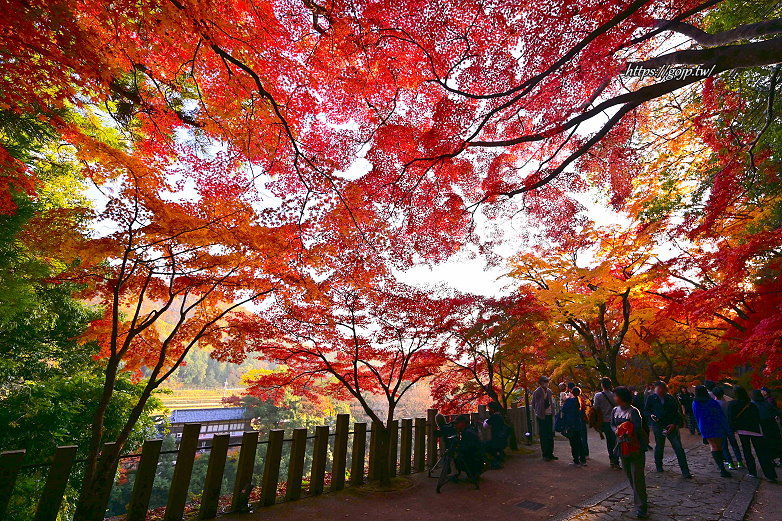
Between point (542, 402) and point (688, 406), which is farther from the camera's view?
point (688, 406)

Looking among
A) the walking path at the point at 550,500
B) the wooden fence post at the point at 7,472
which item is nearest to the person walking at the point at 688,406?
the walking path at the point at 550,500

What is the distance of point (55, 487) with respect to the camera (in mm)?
4031

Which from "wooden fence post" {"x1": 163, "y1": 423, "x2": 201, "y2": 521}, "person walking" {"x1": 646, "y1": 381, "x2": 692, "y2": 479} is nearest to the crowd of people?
"person walking" {"x1": 646, "y1": 381, "x2": 692, "y2": 479}

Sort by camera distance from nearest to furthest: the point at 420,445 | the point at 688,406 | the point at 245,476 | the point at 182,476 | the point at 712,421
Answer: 1. the point at 182,476
2. the point at 245,476
3. the point at 712,421
4. the point at 420,445
5. the point at 688,406

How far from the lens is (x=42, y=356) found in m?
11.0

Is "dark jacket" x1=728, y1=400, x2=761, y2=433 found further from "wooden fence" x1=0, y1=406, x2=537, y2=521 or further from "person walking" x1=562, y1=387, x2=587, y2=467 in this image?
"wooden fence" x1=0, y1=406, x2=537, y2=521

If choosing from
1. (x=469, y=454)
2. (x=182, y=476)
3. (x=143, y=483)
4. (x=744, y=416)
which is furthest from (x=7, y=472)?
(x=744, y=416)

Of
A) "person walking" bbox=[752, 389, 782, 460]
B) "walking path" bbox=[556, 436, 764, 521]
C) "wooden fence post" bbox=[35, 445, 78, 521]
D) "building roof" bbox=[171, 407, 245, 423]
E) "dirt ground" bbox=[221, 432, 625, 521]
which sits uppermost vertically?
"person walking" bbox=[752, 389, 782, 460]

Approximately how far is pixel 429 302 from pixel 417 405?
153 ft

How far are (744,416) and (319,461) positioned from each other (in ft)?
25.3

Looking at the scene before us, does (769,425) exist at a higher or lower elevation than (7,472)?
higher

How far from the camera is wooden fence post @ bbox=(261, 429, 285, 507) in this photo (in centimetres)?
564

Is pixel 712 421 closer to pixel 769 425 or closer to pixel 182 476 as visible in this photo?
pixel 769 425

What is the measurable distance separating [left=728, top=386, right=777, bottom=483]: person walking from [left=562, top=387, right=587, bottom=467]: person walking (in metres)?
2.53
